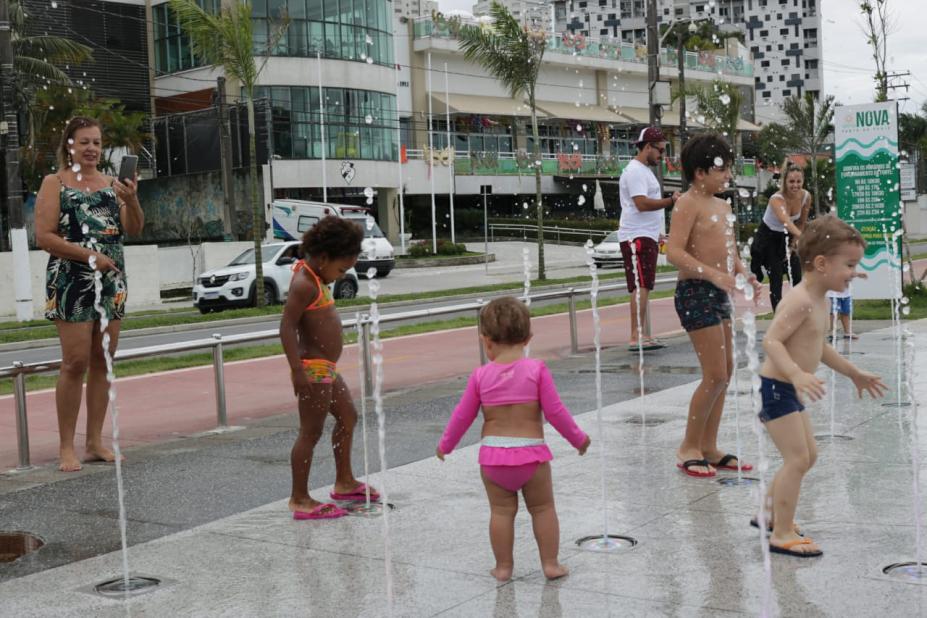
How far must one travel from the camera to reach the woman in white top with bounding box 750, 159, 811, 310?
1070 cm

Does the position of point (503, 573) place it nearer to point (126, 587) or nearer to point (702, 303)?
point (126, 587)

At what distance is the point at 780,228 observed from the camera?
10.9 meters

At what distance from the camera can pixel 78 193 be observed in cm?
674

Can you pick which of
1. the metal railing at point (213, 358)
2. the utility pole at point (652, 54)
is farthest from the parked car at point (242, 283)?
the metal railing at point (213, 358)

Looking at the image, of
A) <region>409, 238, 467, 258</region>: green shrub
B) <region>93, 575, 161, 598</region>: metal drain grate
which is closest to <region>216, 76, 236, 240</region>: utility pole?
<region>409, 238, 467, 258</region>: green shrub

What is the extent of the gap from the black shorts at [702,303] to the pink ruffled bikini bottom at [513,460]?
2.03 metres

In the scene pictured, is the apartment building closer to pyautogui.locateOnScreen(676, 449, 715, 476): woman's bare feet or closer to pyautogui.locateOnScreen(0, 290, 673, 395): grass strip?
pyautogui.locateOnScreen(0, 290, 673, 395): grass strip

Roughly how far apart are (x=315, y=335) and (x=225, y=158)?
34643mm

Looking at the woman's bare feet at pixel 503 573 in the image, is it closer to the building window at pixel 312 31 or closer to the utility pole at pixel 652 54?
the utility pole at pixel 652 54

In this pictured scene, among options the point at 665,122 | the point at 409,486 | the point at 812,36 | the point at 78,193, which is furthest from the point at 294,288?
the point at 812,36

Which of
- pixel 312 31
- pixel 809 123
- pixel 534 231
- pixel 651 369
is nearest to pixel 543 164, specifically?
pixel 534 231

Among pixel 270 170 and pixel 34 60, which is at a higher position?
pixel 34 60

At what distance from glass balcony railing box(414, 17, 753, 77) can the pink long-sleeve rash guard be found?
50630mm

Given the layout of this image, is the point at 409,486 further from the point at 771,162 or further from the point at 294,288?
the point at 771,162
